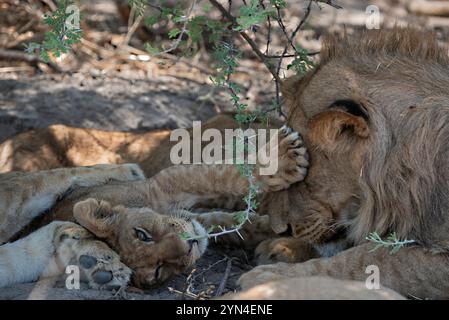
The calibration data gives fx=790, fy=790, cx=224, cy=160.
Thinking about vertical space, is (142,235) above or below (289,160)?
below

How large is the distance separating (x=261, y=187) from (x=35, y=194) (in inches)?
52.5

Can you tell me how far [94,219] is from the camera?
11.6ft

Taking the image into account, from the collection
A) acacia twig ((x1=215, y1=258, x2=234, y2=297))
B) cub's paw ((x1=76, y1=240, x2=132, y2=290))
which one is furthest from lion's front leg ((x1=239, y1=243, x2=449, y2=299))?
cub's paw ((x1=76, y1=240, x2=132, y2=290))

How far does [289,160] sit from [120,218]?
823 millimetres

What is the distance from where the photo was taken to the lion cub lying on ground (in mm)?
3387

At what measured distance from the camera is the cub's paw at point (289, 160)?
3.48m

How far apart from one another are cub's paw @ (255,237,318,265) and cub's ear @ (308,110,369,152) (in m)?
0.77

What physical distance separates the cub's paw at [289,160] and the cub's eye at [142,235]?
639 mm
